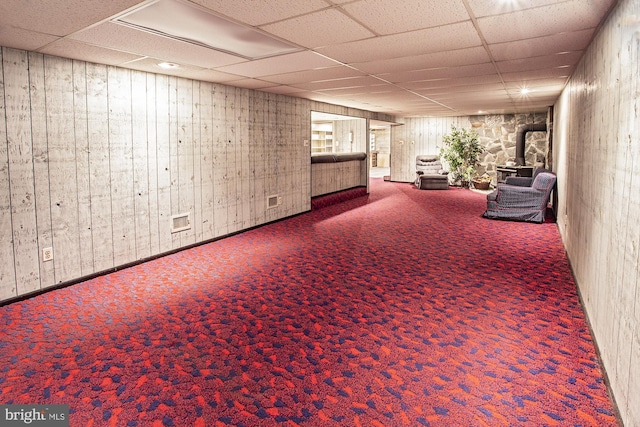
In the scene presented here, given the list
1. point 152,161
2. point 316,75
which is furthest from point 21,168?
point 316,75

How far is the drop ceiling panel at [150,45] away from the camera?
9.75ft

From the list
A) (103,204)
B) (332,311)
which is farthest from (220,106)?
(332,311)

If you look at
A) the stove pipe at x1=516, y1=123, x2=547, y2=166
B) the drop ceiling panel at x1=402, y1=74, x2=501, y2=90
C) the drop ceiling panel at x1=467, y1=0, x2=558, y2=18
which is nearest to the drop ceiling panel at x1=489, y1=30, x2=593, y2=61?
the drop ceiling panel at x1=467, y1=0, x2=558, y2=18

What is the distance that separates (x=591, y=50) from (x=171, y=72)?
423 centimetres

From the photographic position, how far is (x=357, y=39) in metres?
3.22

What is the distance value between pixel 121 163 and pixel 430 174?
923cm

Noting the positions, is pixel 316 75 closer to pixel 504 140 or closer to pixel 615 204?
pixel 615 204

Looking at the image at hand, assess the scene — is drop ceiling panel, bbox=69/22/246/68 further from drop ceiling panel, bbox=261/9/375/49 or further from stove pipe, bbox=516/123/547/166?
stove pipe, bbox=516/123/547/166

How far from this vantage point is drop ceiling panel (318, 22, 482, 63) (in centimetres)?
304

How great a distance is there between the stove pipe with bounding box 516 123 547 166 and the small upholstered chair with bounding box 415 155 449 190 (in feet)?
6.35

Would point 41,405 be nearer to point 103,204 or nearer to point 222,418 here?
point 222,418

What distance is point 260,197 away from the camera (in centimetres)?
658

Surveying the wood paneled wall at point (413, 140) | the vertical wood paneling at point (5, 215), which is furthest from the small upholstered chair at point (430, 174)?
the vertical wood paneling at point (5, 215)

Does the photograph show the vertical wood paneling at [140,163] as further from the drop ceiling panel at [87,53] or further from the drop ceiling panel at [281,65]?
the drop ceiling panel at [281,65]
